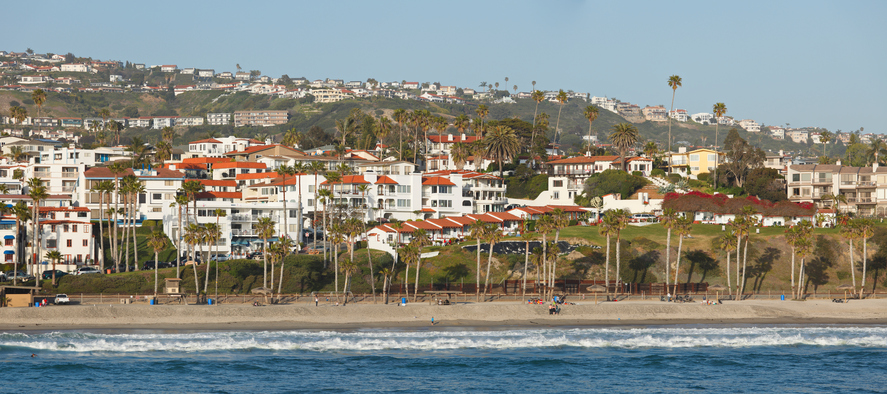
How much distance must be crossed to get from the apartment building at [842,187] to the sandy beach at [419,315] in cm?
4754

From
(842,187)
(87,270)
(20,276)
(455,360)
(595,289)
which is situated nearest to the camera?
(455,360)

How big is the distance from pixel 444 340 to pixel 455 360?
4554mm

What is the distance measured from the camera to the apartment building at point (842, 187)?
111188 millimetres

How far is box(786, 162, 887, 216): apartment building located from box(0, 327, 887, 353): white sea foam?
187 ft

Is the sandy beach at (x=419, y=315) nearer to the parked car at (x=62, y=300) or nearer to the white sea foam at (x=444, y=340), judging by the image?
the white sea foam at (x=444, y=340)

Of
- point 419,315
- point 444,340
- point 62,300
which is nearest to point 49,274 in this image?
point 62,300

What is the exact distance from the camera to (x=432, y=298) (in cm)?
6962

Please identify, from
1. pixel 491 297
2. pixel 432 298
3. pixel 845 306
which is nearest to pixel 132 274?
pixel 432 298

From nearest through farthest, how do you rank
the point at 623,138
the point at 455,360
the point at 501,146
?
the point at 455,360 → the point at 501,146 → the point at 623,138

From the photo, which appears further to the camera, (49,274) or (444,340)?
(49,274)

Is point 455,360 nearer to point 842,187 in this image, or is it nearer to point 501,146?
point 501,146

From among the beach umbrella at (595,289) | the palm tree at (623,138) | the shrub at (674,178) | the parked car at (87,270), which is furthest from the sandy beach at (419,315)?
the palm tree at (623,138)

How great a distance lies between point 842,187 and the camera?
371 ft

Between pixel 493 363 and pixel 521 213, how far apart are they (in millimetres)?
51189
